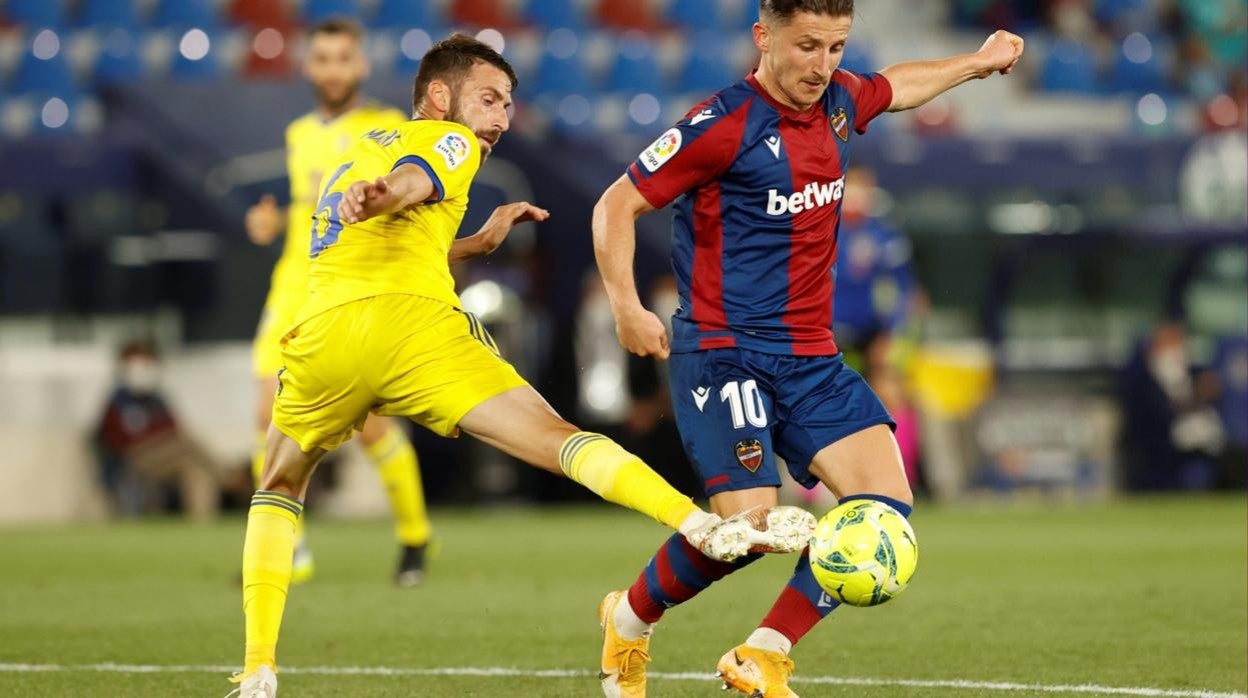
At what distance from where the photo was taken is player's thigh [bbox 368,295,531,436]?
16.8 ft

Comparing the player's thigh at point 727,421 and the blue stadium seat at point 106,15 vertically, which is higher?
the blue stadium seat at point 106,15

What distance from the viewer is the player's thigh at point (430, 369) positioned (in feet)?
16.8

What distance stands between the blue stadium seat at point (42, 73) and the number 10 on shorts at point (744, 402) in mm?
12460

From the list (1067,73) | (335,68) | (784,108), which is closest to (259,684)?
(784,108)

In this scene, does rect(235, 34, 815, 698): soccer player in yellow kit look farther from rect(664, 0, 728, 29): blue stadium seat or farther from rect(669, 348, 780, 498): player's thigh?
rect(664, 0, 728, 29): blue stadium seat

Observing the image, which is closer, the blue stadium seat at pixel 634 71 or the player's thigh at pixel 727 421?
the player's thigh at pixel 727 421

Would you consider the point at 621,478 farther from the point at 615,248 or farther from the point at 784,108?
the point at 784,108

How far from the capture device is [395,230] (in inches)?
208

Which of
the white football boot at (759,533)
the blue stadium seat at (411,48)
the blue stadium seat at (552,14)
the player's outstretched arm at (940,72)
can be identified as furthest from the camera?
the blue stadium seat at (552,14)

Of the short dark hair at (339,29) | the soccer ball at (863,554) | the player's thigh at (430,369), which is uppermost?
the short dark hair at (339,29)

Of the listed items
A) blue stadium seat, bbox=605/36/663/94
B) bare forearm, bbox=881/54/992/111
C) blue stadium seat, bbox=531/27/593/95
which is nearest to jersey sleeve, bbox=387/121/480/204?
bare forearm, bbox=881/54/992/111

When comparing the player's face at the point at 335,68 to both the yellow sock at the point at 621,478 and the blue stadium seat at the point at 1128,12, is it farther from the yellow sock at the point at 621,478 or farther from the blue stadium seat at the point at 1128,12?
the blue stadium seat at the point at 1128,12

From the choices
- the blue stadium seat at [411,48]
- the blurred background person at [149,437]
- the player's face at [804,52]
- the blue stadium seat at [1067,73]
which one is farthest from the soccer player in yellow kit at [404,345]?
the blue stadium seat at [1067,73]

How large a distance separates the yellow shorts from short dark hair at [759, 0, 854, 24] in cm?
118
